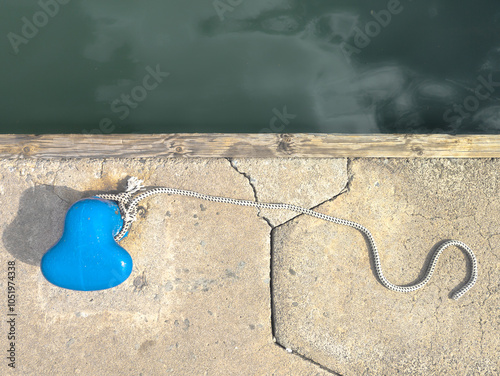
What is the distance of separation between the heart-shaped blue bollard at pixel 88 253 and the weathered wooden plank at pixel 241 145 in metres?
0.51

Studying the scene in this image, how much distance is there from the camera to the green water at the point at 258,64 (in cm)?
354

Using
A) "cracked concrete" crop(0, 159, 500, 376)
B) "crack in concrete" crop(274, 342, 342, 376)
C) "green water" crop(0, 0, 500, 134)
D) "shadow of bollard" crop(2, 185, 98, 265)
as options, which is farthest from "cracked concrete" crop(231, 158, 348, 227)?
"shadow of bollard" crop(2, 185, 98, 265)

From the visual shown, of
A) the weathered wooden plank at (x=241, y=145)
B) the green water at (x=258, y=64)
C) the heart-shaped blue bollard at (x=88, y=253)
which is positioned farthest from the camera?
the green water at (x=258, y=64)

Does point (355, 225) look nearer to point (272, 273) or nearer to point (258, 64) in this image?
point (272, 273)

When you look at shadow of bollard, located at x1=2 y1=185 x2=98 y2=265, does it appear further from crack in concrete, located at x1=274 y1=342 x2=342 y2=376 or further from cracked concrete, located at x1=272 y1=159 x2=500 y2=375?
crack in concrete, located at x1=274 y1=342 x2=342 y2=376

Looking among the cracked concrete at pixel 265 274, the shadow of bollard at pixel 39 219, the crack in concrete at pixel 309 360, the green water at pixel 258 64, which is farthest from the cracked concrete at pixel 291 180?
the shadow of bollard at pixel 39 219

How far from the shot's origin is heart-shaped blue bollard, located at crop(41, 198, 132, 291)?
7.96 ft

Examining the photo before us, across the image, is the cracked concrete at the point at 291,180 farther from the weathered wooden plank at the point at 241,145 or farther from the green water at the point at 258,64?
the green water at the point at 258,64

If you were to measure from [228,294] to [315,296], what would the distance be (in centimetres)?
67

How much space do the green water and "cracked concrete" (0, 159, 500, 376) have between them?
0.87m

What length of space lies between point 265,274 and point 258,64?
204 centimetres

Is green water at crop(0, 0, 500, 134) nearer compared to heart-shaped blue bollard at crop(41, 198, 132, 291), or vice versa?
heart-shaped blue bollard at crop(41, 198, 132, 291)

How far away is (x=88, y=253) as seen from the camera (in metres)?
2.43

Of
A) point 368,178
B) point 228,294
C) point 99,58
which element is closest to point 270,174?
point 368,178
